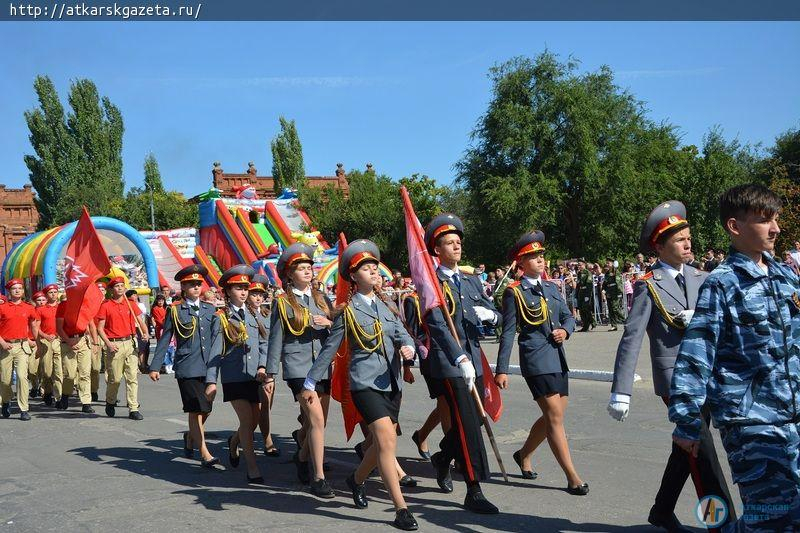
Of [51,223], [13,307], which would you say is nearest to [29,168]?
[51,223]

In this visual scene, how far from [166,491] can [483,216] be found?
1376 inches

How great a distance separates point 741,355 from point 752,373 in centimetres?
9

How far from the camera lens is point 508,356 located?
22.8ft

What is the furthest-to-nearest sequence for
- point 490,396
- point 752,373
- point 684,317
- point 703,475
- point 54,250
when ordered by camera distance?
point 54,250, point 490,396, point 684,317, point 703,475, point 752,373

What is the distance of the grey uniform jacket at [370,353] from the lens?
248 inches

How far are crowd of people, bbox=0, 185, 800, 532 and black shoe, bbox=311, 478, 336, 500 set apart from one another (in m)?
0.01

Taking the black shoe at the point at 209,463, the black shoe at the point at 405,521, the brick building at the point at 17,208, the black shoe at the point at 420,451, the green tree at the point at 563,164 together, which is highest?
the brick building at the point at 17,208

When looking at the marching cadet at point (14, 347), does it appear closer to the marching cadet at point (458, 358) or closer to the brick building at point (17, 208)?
the marching cadet at point (458, 358)

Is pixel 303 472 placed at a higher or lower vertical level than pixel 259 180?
lower

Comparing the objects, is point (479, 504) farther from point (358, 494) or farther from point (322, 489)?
point (322, 489)

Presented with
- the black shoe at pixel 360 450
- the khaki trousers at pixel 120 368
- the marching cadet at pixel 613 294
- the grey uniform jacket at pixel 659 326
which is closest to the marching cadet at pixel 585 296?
the marching cadet at pixel 613 294

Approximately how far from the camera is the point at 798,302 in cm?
382

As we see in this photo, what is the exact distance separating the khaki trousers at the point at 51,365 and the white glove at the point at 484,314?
30.2 ft

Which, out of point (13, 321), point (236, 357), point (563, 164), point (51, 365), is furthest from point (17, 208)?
point (236, 357)
